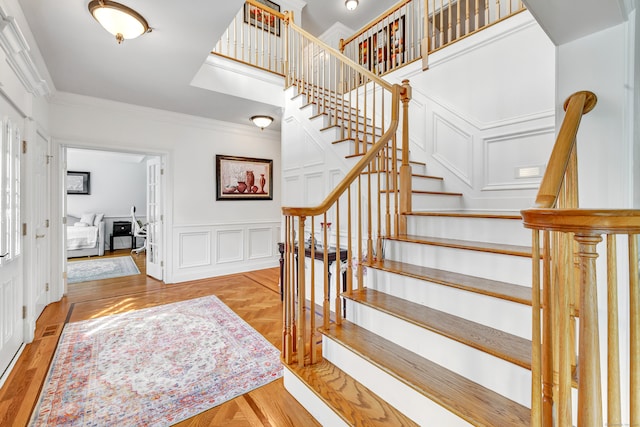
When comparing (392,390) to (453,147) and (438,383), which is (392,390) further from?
(453,147)

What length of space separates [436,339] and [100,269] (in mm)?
5752

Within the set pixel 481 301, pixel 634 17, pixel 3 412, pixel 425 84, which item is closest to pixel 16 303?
pixel 3 412

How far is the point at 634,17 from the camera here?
1055mm

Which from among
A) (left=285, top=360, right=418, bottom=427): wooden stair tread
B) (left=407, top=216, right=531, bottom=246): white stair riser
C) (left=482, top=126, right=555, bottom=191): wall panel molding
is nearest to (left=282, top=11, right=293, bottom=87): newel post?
(left=482, top=126, right=555, bottom=191): wall panel molding

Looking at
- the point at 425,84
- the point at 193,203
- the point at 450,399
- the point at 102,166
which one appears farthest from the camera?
the point at 102,166

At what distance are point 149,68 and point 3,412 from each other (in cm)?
291

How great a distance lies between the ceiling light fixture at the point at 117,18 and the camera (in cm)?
196

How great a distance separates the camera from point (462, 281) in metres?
1.66

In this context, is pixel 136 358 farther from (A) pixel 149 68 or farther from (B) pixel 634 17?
(B) pixel 634 17

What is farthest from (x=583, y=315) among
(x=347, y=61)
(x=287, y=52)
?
(x=287, y=52)

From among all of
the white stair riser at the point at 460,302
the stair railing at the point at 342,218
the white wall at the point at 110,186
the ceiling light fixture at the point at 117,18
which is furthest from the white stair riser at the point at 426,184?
the white wall at the point at 110,186

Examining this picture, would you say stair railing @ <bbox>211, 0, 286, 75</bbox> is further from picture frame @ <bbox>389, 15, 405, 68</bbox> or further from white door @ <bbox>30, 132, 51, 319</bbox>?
white door @ <bbox>30, 132, 51, 319</bbox>

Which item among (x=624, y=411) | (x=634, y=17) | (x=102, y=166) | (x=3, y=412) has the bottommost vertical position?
(x=3, y=412)

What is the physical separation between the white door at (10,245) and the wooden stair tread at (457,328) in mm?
2349
